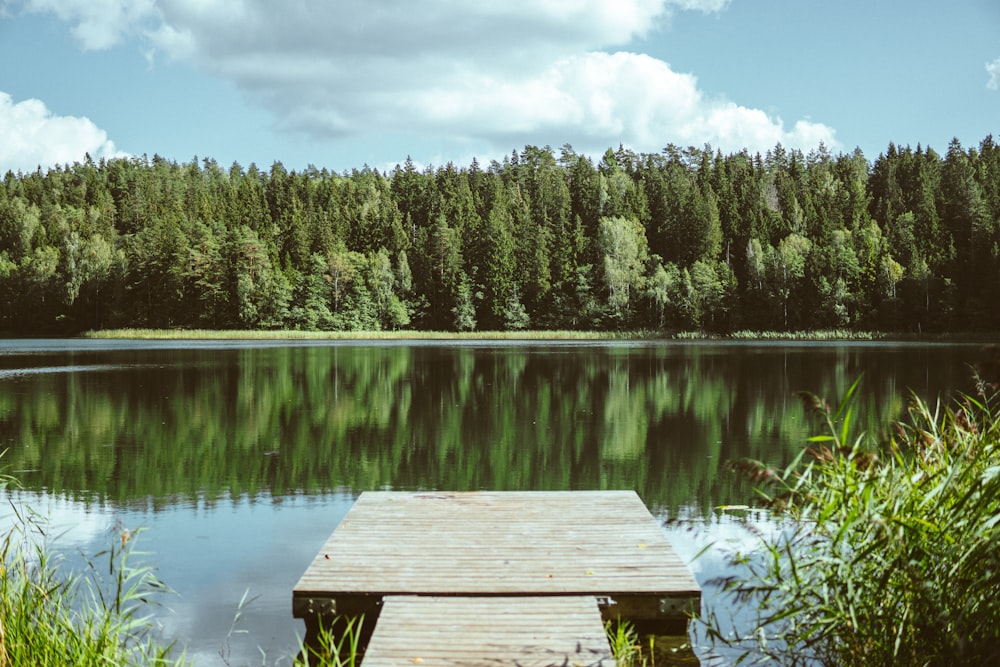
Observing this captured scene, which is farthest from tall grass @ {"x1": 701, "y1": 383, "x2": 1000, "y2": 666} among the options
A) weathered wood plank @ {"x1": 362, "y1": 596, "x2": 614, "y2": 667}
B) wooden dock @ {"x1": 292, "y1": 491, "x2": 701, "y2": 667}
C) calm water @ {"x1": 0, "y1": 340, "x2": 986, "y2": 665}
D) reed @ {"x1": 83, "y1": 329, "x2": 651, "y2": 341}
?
reed @ {"x1": 83, "y1": 329, "x2": 651, "y2": 341}

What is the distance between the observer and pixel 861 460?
13.9 ft

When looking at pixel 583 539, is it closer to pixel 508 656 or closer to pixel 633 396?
pixel 508 656

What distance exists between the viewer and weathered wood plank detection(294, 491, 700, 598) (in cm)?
605

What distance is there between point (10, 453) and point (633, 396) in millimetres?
15581

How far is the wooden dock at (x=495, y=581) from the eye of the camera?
16.5 ft

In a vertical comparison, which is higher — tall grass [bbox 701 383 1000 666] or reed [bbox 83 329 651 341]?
tall grass [bbox 701 383 1000 666]

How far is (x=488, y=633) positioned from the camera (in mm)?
5160

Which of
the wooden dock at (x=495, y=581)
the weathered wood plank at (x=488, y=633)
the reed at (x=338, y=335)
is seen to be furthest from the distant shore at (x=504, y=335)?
the weathered wood plank at (x=488, y=633)

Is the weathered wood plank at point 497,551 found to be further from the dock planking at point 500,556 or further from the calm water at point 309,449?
the calm water at point 309,449

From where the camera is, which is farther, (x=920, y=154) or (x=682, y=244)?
(x=920, y=154)

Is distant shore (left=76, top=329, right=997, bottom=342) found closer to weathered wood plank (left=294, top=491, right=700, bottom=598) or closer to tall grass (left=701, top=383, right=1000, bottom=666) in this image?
weathered wood plank (left=294, top=491, right=700, bottom=598)

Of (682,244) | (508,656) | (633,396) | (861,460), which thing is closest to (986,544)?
(861,460)

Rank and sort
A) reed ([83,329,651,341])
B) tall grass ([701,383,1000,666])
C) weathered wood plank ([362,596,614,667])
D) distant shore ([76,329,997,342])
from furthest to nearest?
1. reed ([83,329,651,341])
2. distant shore ([76,329,997,342])
3. weathered wood plank ([362,596,614,667])
4. tall grass ([701,383,1000,666])

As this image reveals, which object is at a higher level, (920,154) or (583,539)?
(920,154)
